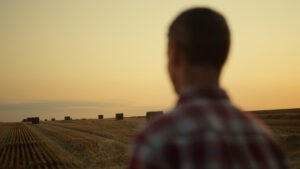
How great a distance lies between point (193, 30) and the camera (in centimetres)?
203

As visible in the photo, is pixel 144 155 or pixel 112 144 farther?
pixel 112 144

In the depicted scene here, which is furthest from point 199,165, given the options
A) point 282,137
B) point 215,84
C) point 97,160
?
point 282,137

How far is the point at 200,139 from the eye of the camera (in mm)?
1882

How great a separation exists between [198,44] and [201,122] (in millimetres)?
300

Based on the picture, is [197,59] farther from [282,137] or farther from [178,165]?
[282,137]

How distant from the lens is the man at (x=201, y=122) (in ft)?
6.09

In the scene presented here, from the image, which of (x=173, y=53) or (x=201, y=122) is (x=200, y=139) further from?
(x=173, y=53)

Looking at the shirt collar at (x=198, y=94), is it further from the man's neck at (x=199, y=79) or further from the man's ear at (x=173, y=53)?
the man's ear at (x=173, y=53)

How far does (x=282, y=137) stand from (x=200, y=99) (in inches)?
1323

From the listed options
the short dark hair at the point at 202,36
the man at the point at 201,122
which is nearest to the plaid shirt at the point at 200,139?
the man at the point at 201,122

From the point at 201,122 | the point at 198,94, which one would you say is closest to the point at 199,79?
the point at 198,94

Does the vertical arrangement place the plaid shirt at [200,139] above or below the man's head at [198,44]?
below

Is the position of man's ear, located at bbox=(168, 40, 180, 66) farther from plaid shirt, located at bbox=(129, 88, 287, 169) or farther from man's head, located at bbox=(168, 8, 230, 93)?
plaid shirt, located at bbox=(129, 88, 287, 169)

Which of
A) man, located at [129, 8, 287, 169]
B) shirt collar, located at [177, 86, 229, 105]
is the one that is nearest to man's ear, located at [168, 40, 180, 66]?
man, located at [129, 8, 287, 169]
